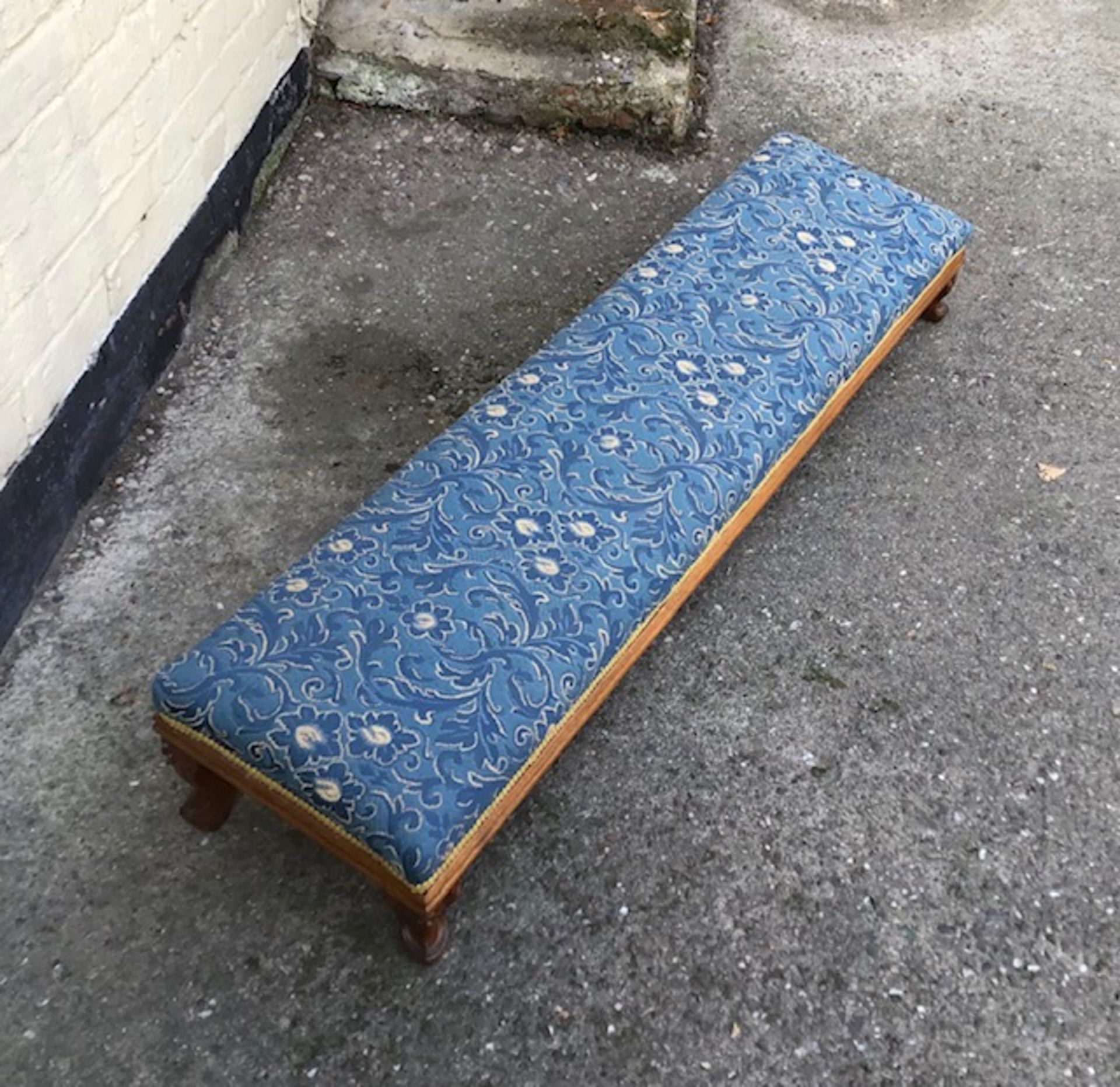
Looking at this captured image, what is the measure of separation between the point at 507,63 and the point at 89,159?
1691 mm

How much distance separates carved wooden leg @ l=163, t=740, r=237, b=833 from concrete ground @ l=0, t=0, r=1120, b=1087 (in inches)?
1.5

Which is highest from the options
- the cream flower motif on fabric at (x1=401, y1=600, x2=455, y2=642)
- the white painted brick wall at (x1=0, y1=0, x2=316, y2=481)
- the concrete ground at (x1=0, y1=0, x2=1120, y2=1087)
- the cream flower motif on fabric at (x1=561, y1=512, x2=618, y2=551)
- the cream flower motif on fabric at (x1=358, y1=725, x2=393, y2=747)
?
the white painted brick wall at (x1=0, y1=0, x2=316, y2=481)

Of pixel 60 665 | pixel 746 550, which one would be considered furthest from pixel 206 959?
pixel 746 550

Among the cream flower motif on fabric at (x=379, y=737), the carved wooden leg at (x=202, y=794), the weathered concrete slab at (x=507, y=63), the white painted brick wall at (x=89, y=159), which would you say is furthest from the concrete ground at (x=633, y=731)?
the cream flower motif on fabric at (x=379, y=737)

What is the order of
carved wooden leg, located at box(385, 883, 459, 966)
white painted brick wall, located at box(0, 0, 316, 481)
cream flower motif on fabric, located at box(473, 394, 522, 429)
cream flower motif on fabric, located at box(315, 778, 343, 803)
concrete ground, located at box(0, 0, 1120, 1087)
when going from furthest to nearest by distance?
cream flower motif on fabric, located at box(473, 394, 522, 429), white painted brick wall, located at box(0, 0, 316, 481), concrete ground, located at box(0, 0, 1120, 1087), carved wooden leg, located at box(385, 883, 459, 966), cream flower motif on fabric, located at box(315, 778, 343, 803)

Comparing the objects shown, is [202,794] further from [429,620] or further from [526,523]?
[526,523]

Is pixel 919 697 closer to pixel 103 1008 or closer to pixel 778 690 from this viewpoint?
pixel 778 690

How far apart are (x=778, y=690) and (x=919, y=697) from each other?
303 millimetres

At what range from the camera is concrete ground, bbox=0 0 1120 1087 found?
2.23 m

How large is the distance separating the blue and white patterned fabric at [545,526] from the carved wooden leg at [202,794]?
0.16 m

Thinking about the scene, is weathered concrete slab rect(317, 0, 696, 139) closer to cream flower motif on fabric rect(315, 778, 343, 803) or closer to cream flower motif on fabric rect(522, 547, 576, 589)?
cream flower motif on fabric rect(522, 547, 576, 589)

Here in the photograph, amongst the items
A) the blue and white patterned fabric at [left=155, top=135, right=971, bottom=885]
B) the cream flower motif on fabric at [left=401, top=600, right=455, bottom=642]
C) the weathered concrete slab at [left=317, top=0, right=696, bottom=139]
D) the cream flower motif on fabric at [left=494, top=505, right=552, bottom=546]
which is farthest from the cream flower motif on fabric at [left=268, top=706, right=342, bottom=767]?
the weathered concrete slab at [left=317, top=0, right=696, bottom=139]

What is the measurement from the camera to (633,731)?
2.66 meters

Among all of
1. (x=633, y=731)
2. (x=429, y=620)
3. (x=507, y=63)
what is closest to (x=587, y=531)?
(x=429, y=620)
